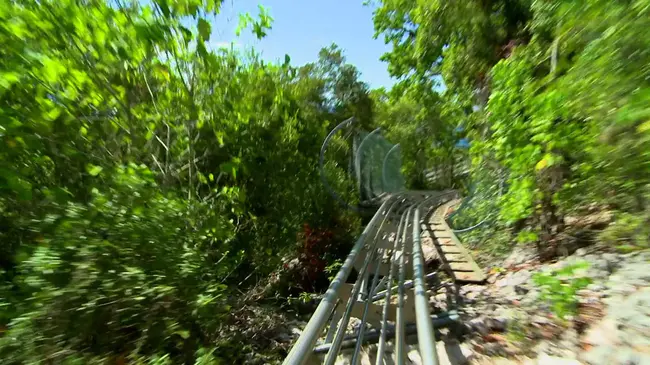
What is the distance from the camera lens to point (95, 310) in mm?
1812

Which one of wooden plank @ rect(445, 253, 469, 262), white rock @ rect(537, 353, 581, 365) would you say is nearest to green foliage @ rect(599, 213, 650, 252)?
white rock @ rect(537, 353, 581, 365)

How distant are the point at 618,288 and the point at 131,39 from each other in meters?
3.31

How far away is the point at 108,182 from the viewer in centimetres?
220

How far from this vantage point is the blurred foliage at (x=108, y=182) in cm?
167

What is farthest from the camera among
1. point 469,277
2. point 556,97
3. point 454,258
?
point 454,258

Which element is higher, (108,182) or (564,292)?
(108,182)

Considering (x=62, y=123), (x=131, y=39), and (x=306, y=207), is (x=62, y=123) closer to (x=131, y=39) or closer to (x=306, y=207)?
(x=131, y=39)

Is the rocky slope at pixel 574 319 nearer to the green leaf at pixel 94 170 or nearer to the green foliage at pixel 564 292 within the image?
the green foliage at pixel 564 292

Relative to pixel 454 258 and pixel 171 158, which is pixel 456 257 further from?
pixel 171 158

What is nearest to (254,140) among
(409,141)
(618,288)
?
(618,288)

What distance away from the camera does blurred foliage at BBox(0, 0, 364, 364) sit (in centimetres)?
167

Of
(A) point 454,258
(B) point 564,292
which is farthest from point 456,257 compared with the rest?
(B) point 564,292

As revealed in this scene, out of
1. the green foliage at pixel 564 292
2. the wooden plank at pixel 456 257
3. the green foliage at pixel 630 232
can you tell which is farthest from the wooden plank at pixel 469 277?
the green foliage at pixel 564 292

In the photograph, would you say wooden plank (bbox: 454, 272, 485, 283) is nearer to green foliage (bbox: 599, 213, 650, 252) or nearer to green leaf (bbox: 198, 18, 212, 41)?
green foliage (bbox: 599, 213, 650, 252)
